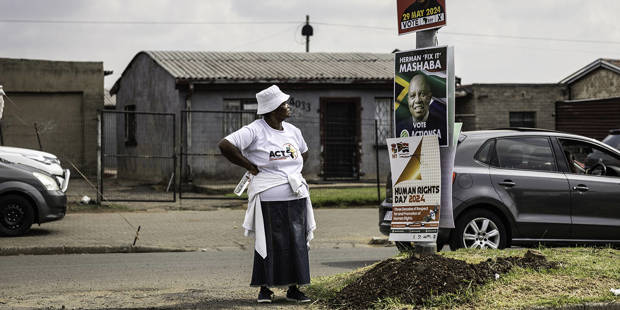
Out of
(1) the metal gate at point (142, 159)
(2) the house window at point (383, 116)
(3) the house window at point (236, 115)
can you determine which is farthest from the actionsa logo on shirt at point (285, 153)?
(2) the house window at point (383, 116)

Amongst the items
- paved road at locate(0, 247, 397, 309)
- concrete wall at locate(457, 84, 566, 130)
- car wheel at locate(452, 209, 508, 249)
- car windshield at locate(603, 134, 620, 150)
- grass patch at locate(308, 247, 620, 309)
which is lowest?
paved road at locate(0, 247, 397, 309)

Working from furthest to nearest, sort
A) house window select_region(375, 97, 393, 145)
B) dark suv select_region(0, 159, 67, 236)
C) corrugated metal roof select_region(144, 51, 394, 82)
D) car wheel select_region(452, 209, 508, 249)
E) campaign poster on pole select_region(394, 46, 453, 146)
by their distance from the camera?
house window select_region(375, 97, 393, 145)
corrugated metal roof select_region(144, 51, 394, 82)
dark suv select_region(0, 159, 67, 236)
car wheel select_region(452, 209, 508, 249)
campaign poster on pole select_region(394, 46, 453, 146)

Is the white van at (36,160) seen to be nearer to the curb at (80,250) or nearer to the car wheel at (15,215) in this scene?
the car wheel at (15,215)

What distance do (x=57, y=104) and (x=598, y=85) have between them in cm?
1917

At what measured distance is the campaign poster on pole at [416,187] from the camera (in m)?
7.20

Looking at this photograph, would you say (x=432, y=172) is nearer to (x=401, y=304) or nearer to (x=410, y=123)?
(x=410, y=123)

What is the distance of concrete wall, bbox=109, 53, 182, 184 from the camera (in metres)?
24.5

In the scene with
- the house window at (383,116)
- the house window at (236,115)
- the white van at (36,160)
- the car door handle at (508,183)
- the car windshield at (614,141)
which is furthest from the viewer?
the house window at (383,116)

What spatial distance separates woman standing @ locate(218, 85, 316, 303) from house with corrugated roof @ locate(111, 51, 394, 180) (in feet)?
51.5

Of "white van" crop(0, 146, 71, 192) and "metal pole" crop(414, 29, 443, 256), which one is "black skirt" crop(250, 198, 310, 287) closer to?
"metal pole" crop(414, 29, 443, 256)

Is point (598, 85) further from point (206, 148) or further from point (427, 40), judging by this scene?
point (427, 40)

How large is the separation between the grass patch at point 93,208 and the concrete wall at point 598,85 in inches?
784

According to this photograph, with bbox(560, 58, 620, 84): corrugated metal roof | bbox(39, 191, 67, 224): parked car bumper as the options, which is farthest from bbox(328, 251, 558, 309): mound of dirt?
bbox(560, 58, 620, 84): corrugated metal roof

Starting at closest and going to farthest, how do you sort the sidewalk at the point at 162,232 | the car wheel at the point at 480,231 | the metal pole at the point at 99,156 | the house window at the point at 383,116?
the car wheel at the point at 480,231 < the sidewalk at the point at 162,232 < the metal pole at the point at 99,156 < the house window at the point at 383,116
